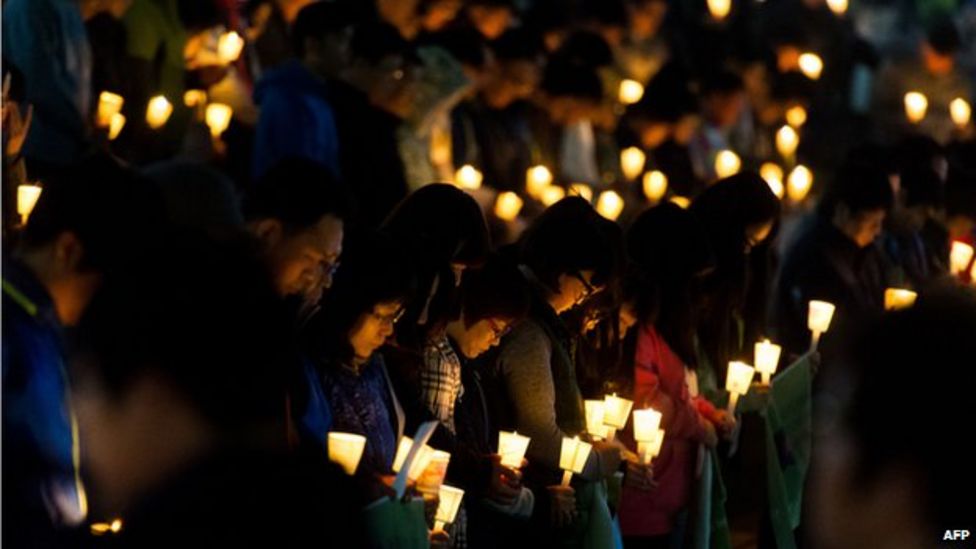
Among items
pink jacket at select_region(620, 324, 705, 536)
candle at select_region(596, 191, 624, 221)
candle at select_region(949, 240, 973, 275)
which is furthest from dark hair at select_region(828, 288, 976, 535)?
candle at select_region(596, 191, 624, 221)

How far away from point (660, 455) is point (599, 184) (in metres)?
5.42

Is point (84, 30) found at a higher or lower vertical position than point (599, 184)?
higher

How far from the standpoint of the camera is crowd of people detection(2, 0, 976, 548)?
3.70m

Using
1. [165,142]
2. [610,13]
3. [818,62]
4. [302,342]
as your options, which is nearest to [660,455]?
[302,342]

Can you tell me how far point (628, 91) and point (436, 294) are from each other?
8.24m

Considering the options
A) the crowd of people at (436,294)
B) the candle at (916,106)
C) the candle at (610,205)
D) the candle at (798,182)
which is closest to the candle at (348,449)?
the crowd of people at (436,294)

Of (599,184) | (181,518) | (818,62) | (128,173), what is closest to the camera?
(181,518)

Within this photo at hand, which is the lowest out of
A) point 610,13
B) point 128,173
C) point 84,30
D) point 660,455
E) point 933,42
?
point 933,42

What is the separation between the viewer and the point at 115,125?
880cm

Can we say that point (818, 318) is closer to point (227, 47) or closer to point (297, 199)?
point (297, 199)

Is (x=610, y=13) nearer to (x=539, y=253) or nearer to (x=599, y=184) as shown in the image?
(x=599, y=184)

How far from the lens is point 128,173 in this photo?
5.77m

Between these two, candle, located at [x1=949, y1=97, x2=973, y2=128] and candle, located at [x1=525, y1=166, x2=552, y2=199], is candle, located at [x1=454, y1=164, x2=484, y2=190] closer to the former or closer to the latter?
candle, located at [x1=525, y1=166, x2=552, y2=199]

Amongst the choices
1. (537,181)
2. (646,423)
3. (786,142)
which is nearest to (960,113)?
(786,142)
